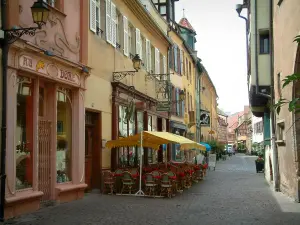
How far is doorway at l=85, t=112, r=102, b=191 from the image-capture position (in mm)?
15031

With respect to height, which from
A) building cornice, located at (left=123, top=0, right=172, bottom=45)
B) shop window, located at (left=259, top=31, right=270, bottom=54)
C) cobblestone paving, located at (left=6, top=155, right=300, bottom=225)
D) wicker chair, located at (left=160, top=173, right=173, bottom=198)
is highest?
building cornice, located at (left=123, top=0, right=172, bottom=45)

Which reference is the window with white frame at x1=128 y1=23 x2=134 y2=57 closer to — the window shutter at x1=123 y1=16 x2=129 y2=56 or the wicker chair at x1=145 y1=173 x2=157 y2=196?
the window shutter at x1=123 y1=16 x2=129 y2=56

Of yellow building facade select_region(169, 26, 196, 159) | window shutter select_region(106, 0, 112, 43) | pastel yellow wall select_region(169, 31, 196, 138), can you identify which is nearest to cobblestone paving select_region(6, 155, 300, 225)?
window shutter select_region(106, 0, 112, 43)

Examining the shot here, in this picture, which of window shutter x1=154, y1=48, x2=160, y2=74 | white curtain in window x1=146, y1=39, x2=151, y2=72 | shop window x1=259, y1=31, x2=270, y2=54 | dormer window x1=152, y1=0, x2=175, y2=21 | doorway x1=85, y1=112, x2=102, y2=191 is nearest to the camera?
doorway x1=85, y1=112, x2=102, y2=191

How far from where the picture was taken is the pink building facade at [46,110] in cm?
977

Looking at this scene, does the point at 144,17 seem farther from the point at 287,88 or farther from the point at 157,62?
the point at 287,88

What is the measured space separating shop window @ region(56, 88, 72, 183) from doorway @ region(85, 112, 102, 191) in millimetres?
2050

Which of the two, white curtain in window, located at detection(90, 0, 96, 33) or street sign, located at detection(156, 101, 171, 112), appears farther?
street sign, located at detection(156, 101, 171, 112)

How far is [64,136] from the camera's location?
12.7 metres

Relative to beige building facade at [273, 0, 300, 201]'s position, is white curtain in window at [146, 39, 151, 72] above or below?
above

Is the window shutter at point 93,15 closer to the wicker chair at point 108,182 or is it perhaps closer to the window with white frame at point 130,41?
the window with white frame at point 130,41

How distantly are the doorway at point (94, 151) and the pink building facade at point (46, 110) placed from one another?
72.5 inches

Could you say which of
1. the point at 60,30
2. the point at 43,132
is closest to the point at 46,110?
the point at 43,132

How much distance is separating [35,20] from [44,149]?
3.75m
